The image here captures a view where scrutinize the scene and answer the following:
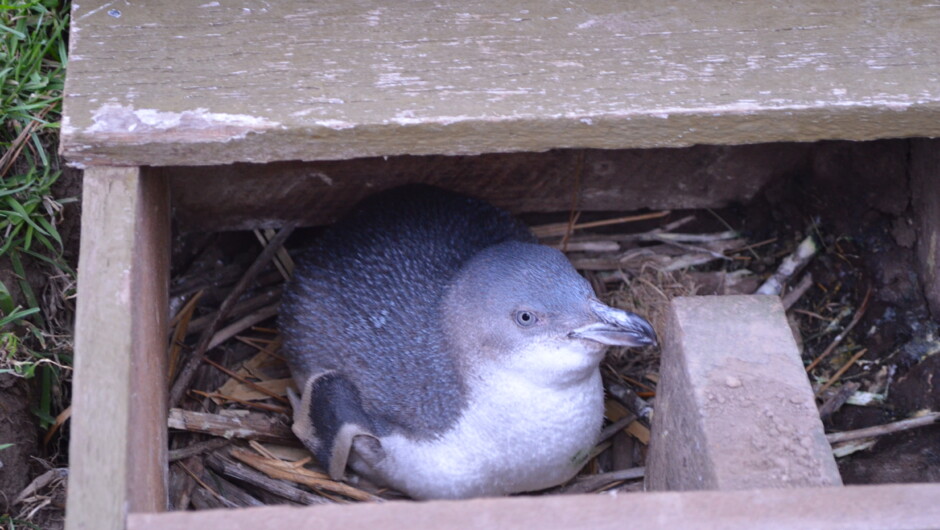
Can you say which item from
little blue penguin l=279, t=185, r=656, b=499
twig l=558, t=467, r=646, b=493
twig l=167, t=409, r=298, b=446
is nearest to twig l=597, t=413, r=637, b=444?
twig l=558, t=467, r=646, b=493

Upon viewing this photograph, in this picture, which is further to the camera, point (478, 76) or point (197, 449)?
point (197, 449)

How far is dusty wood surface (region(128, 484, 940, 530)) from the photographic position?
158cm

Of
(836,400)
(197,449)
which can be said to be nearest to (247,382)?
(197,449)

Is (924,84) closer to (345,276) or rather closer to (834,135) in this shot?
(834,135)

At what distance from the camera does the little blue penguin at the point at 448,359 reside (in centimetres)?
248

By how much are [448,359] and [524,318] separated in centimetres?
26

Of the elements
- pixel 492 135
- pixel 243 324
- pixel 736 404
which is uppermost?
pixel 492 135

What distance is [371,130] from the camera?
2.16 metres

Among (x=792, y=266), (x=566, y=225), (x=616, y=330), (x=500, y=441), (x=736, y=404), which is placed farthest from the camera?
(x=566, y=225)

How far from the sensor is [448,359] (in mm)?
2607

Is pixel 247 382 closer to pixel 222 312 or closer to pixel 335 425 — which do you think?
pixel 222 312

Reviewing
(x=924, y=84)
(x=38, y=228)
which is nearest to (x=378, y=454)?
(x=38, y=228)

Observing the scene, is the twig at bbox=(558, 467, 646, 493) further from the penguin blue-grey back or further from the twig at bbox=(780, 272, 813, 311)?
the twig at bbox=(780, 272, 813, 311)

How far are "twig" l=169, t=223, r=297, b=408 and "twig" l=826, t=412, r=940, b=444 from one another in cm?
176
